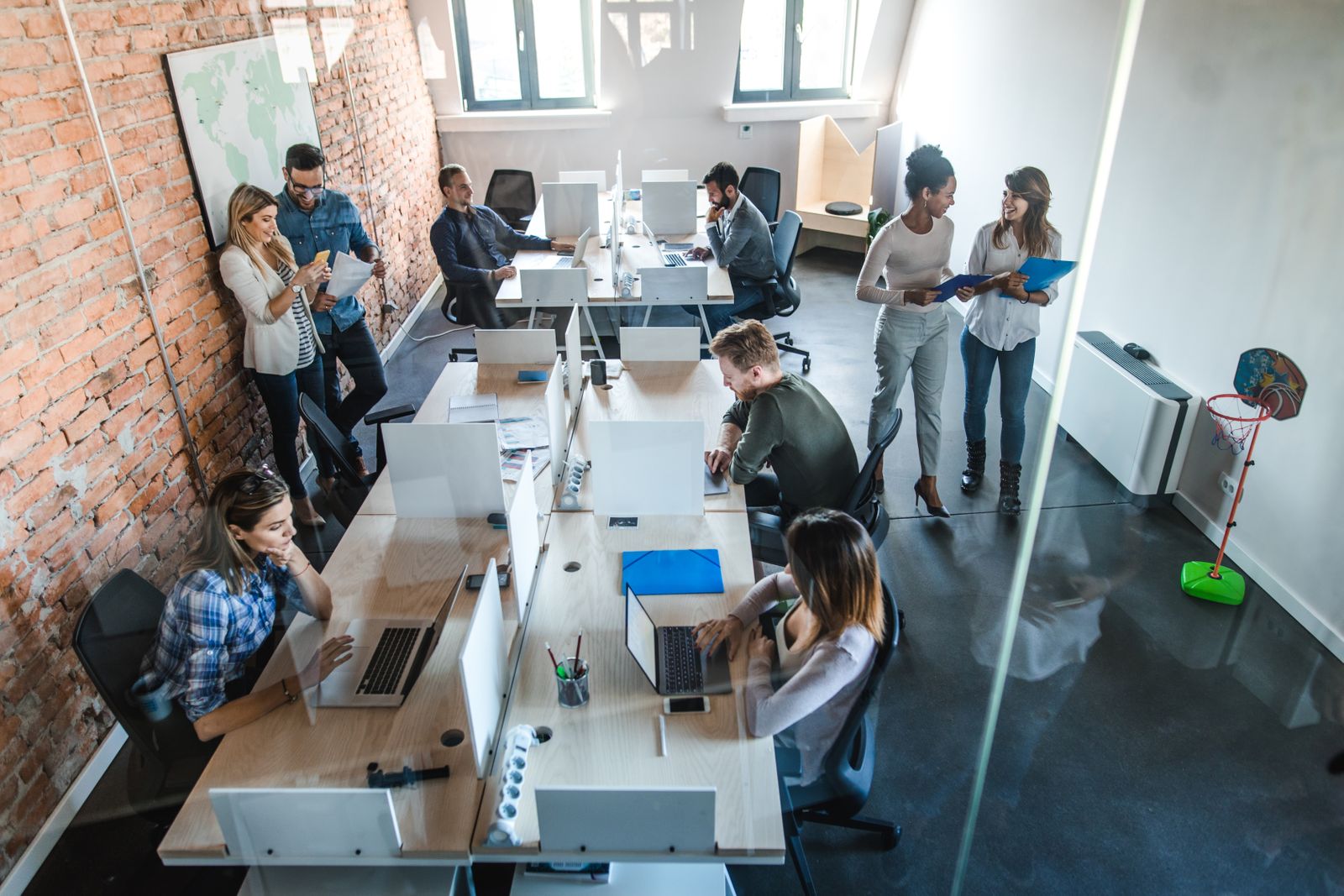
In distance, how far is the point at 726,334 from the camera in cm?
297

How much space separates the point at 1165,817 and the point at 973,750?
21.7 inches

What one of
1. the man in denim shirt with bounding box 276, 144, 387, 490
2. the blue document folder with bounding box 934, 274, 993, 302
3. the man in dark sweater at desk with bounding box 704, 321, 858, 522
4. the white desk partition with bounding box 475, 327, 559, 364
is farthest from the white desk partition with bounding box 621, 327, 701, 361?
the man in denim shirt with bounding box 276, 144, 387, 490

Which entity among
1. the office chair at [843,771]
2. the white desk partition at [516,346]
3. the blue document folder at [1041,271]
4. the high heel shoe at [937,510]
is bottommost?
the high heel shoe at [937,510]

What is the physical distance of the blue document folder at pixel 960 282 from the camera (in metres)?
3.60

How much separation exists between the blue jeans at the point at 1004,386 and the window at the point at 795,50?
136 inches

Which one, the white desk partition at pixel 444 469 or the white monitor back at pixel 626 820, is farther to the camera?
the white desk partition at pixel 444 469

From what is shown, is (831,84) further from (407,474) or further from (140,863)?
(140,863)

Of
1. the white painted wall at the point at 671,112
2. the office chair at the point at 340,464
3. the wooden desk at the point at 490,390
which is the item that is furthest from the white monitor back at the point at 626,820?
the white painted wall at the point at 671,112

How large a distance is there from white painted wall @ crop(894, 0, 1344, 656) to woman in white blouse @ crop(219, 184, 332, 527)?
2.85 m

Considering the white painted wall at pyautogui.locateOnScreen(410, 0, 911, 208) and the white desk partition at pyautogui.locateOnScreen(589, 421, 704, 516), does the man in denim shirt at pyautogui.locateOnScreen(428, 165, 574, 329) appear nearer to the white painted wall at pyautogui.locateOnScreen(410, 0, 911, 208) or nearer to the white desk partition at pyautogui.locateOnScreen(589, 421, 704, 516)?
the white painted wall at pyautogui.locateOnScreen(410, 0, 911, 208)

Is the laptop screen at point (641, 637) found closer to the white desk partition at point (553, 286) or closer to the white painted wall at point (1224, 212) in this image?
the white painted wall at point (1224, 212)

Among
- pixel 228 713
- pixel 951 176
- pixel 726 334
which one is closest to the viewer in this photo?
pixel 228 713

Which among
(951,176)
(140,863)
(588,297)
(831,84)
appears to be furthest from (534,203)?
(140,863)

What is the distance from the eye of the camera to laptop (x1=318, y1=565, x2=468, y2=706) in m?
2.17
